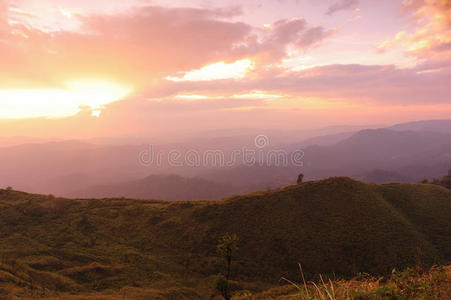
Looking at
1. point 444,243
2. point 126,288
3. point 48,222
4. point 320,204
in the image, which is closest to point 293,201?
point 320,204

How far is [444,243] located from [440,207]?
1719 centimetres

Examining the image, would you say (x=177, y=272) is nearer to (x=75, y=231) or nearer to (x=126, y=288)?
(x=126, y=288)

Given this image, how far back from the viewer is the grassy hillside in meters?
32.3

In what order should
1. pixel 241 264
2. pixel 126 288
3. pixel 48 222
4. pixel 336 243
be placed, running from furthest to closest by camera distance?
pixel 48 222
pixel 336 243
pixel 241 264
pixel 126 288

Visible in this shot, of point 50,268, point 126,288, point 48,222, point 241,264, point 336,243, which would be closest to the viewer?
point 126,288

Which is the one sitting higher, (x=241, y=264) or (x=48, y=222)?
(x=48, y=222)

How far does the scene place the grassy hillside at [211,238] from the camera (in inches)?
1271

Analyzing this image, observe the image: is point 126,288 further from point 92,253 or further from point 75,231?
point 75,231

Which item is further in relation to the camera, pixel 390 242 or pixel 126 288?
pixel 390 242

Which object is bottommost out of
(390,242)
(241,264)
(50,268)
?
(241,264)

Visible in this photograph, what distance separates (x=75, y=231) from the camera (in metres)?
47.6

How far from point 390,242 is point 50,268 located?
58.4m

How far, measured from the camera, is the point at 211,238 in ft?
165

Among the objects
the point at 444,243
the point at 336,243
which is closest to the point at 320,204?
the point at 336,243
